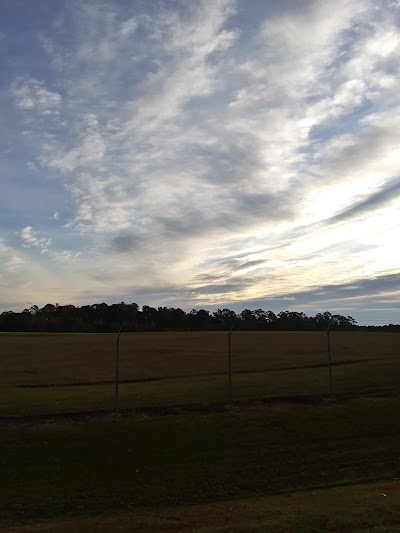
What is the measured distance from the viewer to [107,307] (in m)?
158

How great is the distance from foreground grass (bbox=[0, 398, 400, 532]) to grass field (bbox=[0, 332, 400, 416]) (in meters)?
5.07

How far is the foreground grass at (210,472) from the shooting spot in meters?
12.1

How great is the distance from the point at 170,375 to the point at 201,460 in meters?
21.9

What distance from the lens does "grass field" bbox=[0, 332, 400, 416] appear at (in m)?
26.7

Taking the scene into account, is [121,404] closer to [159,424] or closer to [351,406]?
[159,424]

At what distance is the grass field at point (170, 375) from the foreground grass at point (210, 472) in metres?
5.07

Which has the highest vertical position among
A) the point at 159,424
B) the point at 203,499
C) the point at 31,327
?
the point at 31,327

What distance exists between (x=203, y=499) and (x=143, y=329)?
4591 inches

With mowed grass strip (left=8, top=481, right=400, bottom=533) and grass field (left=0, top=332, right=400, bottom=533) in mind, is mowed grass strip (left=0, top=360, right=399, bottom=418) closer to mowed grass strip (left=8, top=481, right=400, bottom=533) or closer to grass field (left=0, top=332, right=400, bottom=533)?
grass field (left=0, top=332, right=400, bottom=533)


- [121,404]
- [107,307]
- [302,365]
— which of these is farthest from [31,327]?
[121,404]

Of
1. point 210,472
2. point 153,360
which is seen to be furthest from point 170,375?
point 210,472

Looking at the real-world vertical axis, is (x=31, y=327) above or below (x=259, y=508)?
above

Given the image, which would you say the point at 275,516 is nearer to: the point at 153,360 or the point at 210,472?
the point at 210,472

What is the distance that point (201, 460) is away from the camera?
17.4 m
